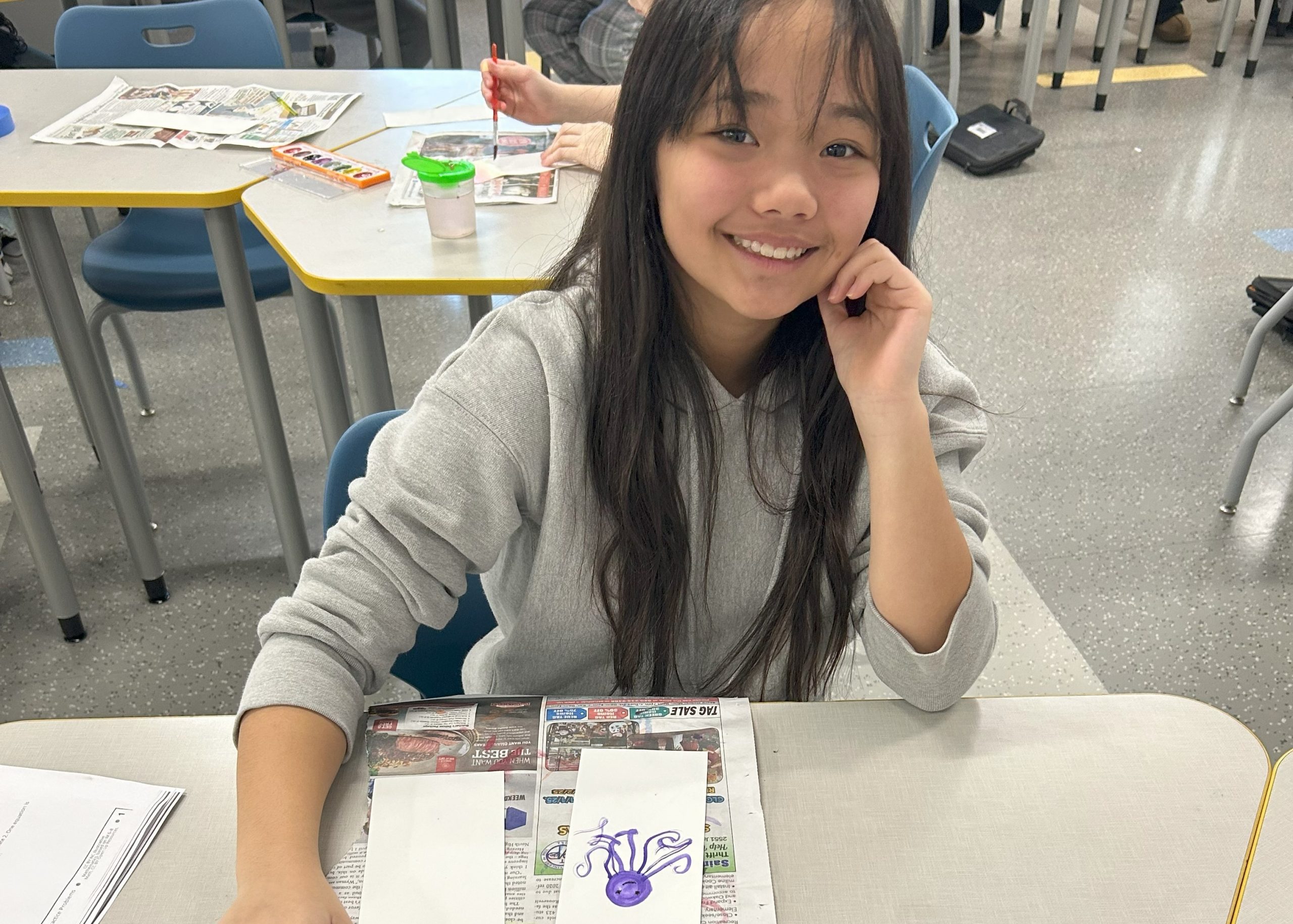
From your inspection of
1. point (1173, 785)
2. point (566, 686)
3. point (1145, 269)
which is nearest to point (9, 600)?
point (566, 686)

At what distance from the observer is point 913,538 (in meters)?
0.91

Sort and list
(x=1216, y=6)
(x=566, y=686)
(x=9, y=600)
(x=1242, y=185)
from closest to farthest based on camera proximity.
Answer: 1. (x=566, y=686)
2. (x=9, y=600)
3. (x=1242, y=185)
4. (x=1216, y=6)

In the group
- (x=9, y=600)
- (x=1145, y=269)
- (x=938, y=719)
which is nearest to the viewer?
(x=938, y=719)

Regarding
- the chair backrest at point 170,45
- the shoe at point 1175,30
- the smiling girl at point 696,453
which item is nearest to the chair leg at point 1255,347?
the smiling girl at point 696,453

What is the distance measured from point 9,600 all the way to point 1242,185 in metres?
3.73

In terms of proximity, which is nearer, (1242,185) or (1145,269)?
(1145,269)

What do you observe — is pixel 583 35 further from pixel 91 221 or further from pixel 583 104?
pixel 91 221

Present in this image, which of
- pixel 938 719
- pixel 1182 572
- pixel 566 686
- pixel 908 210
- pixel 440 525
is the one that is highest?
pixel 908 210

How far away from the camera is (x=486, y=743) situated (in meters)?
0.86

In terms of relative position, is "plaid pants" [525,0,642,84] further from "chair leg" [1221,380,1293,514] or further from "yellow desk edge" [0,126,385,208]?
"chair leg" [1221,380,1293,514]

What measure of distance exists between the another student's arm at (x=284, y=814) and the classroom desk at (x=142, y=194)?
112cm

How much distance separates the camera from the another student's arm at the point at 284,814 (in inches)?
28.1

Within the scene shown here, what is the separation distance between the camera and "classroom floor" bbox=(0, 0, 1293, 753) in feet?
6.42

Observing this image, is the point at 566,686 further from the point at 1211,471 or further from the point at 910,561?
the point at 1211,471
